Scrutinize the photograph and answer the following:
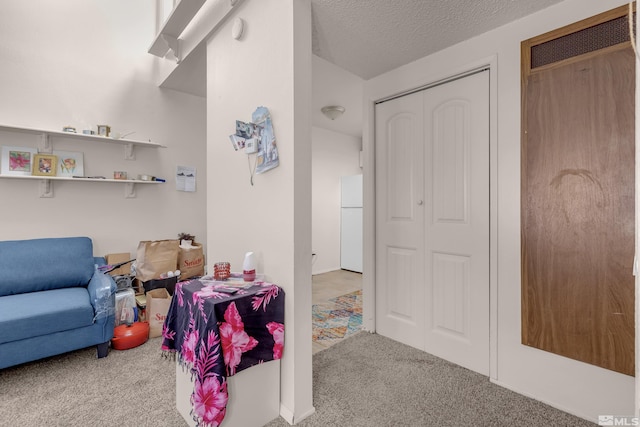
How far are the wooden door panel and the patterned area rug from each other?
142 centimetres

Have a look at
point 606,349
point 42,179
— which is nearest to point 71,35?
point 42,179

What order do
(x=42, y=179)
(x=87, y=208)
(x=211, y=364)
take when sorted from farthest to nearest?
(x=87, y=208), (x=42, y=179), (x=211, y=364)

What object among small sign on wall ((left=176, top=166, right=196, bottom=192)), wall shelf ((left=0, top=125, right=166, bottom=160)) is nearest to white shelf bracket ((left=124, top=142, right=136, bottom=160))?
wall shelf ((left=0, top=125, right=166, bottom=160))

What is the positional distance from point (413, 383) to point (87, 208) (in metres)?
3.10

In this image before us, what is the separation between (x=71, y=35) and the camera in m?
2.74

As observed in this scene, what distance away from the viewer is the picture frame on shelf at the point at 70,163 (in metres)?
2.68

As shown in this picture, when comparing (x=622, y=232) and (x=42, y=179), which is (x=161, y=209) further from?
(x=622, y=232)

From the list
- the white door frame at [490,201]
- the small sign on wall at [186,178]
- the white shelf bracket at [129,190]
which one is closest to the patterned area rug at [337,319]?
the white door frame at [490,201]

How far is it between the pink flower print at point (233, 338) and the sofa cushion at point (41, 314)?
1.37 m

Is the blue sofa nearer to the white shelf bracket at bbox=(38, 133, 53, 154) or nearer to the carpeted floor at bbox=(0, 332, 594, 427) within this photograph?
the carpeted floor at bbox=(0, 332, 594, 427)

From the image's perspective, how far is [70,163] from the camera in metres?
2.73

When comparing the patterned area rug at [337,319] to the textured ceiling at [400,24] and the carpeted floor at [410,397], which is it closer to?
the carpeted floor at [410,397]

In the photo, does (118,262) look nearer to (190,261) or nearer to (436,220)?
(190,261)

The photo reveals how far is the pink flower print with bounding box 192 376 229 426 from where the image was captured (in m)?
1.33
